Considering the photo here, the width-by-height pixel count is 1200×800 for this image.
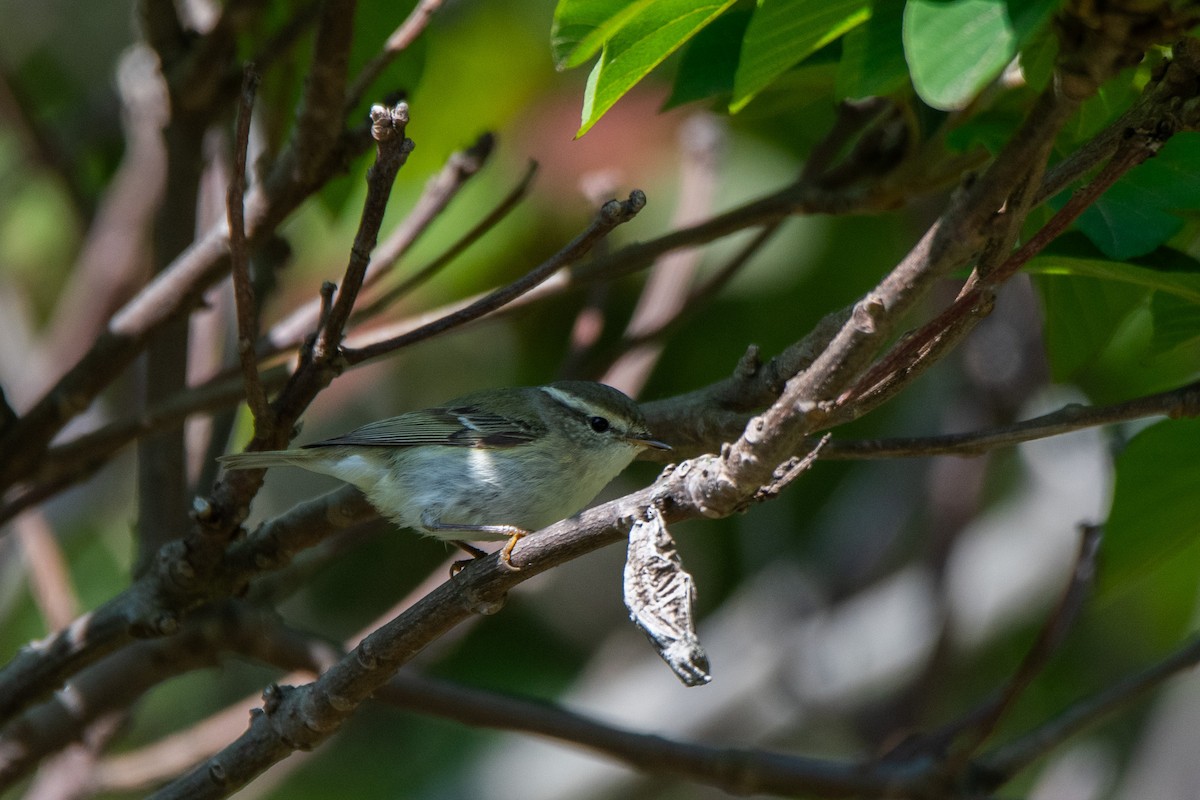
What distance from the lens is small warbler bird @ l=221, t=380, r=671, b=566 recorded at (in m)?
2.92

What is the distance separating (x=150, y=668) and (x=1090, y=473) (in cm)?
336

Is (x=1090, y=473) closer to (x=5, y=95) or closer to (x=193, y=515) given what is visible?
(x=193, y=515)

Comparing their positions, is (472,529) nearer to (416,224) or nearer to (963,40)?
(416,224)

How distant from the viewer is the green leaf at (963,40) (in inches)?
43.3

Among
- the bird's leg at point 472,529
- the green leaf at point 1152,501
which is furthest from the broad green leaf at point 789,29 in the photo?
the bird's leg at point 472,529

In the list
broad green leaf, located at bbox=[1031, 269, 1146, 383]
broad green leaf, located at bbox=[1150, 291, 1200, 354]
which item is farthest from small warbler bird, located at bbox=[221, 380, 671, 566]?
broad green leaf, located at bbox=[1150, 291, 1200, 354]

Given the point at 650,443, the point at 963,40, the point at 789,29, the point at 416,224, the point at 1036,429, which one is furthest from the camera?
the point at 650,443

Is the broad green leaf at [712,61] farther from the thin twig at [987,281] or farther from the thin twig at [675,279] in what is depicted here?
the thin twig at [675,279]

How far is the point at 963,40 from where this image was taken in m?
1.14

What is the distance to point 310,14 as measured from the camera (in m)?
2.70

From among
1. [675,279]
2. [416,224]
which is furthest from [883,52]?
[675,279]

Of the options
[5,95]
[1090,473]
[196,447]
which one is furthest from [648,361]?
[5,95]

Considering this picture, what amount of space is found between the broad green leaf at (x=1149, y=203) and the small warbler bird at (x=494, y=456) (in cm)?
123

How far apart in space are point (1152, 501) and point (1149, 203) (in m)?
0.69
